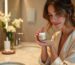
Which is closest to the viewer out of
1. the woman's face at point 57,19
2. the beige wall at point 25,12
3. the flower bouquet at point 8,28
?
the woman's face at point 57,19

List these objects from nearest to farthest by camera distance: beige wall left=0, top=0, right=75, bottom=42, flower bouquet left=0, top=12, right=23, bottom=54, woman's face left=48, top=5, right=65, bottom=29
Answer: woman's face left=48, top=5, right=65, bottom=29 < flower bouquet left=0, top=12, right=23, bottom=54 < beige wall left=0, top=0, right=75, bottom=42

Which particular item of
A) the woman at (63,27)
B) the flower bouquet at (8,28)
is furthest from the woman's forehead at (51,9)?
the flower bouquet at (8,28)

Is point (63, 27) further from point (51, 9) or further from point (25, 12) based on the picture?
point (25, 12)

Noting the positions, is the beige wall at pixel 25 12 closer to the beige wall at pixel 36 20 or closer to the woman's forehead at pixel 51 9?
the beige wall at pixel 36 20

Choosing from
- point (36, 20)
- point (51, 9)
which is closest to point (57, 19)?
point (51, 9)

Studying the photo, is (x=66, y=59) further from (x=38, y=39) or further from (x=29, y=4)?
(x=29, y=4)

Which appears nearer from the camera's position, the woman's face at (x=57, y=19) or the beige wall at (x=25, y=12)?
the woman's face at (x=57, y=19)

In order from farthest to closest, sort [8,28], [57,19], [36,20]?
[36,20] → [8,28] → [57,19]

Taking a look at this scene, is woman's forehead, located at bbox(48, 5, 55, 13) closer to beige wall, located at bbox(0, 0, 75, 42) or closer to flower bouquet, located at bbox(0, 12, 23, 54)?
flower bouquet, located at bbox(0, 12, 23, 54)

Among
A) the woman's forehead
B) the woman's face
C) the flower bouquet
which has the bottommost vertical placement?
the flower bouquet

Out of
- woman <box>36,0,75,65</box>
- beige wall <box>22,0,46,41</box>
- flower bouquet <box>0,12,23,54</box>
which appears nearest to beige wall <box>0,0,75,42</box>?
beige wall <box>22,0,46,41</box>

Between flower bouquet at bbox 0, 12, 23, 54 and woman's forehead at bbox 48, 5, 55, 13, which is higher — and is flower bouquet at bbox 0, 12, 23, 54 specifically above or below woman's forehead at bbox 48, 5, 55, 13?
below

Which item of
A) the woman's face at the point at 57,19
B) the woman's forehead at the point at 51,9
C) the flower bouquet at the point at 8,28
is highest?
the woman's forehead at the point at 51,9

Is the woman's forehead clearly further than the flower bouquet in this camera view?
No
